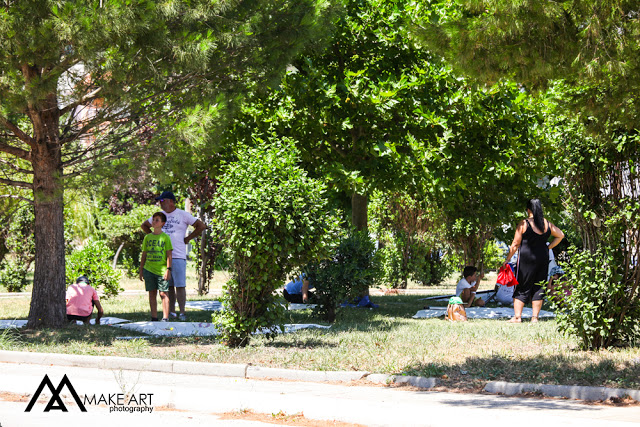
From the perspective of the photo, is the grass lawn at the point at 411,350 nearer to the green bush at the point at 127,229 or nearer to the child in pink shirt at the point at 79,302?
the child in pink shirt at the point at 79,302

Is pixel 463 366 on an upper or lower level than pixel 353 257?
lower

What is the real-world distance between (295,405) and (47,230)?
20.3ft

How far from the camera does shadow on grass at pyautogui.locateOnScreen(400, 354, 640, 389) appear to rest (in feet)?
21.1

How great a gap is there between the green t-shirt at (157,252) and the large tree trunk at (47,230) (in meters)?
1.26

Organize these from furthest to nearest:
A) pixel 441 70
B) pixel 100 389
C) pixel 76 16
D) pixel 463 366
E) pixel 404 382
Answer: pixel 441 70, pixel 76 16, pixel 463 366, pixel 404 382, pixel 100 389

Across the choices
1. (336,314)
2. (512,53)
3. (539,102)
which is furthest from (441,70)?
(512,53)

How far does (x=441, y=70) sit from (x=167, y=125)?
18.8 ft

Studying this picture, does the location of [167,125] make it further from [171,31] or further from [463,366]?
[463,366]

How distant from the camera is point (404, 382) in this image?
674 cm

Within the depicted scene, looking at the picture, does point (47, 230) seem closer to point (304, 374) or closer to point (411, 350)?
point (304, 374)

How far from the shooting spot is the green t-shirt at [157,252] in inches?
435

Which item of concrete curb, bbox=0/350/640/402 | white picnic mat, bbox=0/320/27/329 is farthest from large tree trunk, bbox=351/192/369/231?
concrete curb, bbox=0/350/640/402

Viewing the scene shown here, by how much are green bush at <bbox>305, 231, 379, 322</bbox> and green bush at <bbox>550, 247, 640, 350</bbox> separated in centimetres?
447

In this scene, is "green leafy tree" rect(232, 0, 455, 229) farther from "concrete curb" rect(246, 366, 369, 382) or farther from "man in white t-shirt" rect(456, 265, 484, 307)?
"concrete curb" rect(246, 366, 369, 382)
